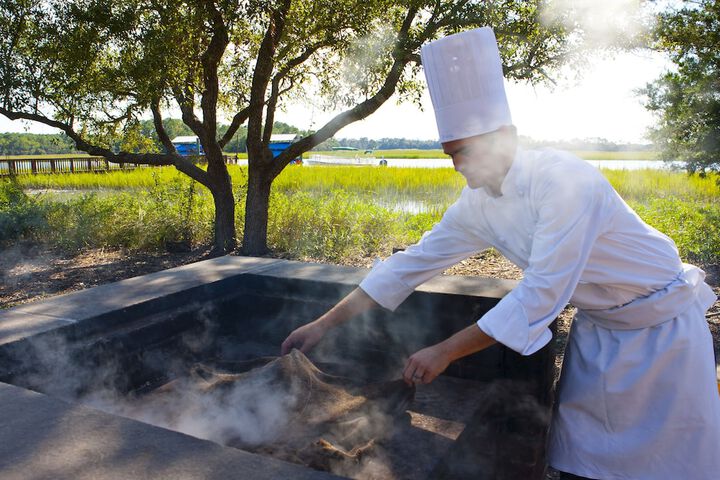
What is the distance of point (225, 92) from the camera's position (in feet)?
26.7

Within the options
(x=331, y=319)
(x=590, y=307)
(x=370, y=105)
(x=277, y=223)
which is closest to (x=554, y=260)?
(x=590, y=307)

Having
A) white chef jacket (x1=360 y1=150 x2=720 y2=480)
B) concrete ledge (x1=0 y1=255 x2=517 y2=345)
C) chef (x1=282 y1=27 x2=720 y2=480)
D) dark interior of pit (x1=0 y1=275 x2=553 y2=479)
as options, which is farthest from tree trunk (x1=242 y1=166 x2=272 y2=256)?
white chef jacket (x1=360 y1=150 x2=720 y2=480)

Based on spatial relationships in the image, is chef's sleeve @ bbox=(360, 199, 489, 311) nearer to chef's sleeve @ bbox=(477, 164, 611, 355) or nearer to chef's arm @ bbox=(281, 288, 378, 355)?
chef's arm @ bbox=(281, 288, 378, 355)

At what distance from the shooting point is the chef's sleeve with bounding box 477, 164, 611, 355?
4.69ft

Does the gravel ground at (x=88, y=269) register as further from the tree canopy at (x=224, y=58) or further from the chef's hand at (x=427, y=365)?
the chef's hand at (x=427, y=365)

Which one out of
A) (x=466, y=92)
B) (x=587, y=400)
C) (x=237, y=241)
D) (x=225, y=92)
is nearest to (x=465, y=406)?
(x=587, y=400)

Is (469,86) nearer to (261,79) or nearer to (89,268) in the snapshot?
(261,79)

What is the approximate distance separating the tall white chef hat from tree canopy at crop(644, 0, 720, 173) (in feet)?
18.4

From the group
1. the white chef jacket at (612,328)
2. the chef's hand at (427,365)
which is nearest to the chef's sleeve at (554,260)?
the white chef jacket at (612,328)

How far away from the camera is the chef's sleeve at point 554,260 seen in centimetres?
143

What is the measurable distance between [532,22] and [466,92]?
495 centimetres

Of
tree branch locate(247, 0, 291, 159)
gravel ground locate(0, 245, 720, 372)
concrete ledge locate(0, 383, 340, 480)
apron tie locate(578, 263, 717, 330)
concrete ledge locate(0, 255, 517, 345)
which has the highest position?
tree branch locate(247, 0, 291, 159)

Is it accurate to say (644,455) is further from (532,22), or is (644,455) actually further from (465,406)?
(532,22)

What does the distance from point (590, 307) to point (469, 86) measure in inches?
27.6
